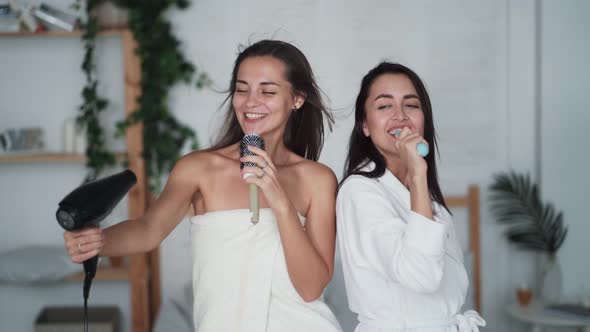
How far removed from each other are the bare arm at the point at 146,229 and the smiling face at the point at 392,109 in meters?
0.46

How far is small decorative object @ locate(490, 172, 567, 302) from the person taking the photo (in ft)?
11.4

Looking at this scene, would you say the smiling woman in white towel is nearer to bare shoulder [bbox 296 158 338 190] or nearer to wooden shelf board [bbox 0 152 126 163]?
bare shoulder [bbox 296 158 338 190]

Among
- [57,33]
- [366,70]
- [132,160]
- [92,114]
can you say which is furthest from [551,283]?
[57,33]

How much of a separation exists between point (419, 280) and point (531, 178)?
2490 mm

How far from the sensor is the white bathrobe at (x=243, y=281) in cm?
157

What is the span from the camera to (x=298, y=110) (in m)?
1.83

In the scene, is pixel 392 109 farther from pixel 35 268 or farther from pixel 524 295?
pixel 35 268

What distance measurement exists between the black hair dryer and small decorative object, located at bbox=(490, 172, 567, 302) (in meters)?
2.59

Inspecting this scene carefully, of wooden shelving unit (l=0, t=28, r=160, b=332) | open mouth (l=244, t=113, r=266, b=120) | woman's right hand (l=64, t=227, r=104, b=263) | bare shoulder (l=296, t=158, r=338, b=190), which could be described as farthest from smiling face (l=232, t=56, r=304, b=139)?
wooden shelving unit (l=0, t=28, r=160, b=332)

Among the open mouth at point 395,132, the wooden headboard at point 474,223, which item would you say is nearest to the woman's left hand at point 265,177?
the open mouth at point 395,132

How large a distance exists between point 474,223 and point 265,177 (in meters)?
2.48

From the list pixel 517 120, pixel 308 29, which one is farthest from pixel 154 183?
pixel 517 120

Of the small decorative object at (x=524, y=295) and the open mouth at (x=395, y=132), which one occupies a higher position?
the open mouth at (x=395, y=132)

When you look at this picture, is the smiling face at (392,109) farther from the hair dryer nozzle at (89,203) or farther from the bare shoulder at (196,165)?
the hair dryer nozzle at (89,203)
